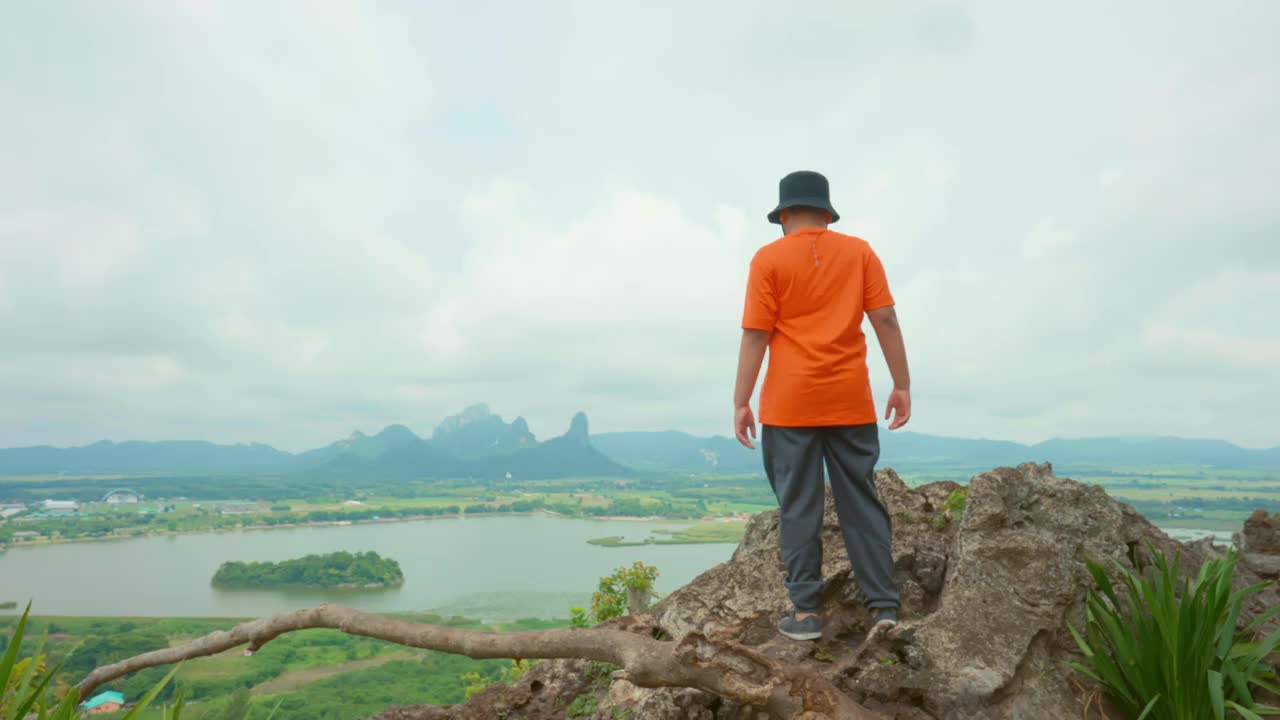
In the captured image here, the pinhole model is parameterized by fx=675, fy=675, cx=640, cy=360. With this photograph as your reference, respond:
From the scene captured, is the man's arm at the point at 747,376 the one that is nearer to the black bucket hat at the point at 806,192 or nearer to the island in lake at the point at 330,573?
the black bucket hat at the point at 806,192

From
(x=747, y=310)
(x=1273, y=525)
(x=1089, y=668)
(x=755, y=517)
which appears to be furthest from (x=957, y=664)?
(x=1273, y=525)

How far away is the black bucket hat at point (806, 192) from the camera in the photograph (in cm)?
414

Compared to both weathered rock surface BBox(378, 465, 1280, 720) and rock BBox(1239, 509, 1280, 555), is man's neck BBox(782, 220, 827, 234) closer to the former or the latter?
weathered rock surface BBox(378, 465, 1280, 720)

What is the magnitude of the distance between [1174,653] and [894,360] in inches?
76.4

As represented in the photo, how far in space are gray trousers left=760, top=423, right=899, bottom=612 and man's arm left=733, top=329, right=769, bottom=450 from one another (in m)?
0.22

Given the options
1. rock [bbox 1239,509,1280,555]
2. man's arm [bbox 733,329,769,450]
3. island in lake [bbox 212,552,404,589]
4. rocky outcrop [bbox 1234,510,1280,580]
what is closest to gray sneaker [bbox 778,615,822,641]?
man's arm [bbox 733,329,769,450]

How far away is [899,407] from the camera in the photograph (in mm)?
4289

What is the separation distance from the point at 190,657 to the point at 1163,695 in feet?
16.8

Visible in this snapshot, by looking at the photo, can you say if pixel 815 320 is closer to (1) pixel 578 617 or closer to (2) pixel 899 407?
(2) pixel 899 407

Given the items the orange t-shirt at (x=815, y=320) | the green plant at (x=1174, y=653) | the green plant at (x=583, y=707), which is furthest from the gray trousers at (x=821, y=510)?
the green plant at (x=583, y=707)

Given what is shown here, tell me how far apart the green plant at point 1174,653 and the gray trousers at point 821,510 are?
102 centimetres

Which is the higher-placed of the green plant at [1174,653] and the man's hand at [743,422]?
the man's hand at [743,422]

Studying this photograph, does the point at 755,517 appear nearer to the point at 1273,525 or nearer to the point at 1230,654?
the point at 1230,654

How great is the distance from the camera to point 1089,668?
11.7 ft
